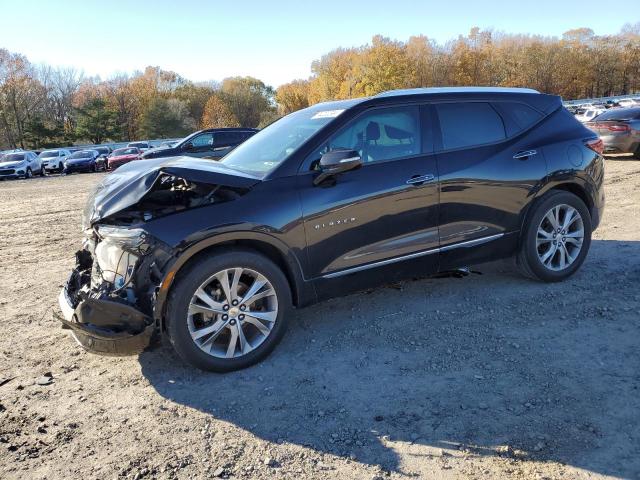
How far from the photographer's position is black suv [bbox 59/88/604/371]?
344 cm

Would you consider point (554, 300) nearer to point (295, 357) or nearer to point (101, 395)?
point (295, 357)

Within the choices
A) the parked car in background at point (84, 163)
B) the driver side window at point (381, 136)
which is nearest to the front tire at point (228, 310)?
the driver side window at point (381, 136)

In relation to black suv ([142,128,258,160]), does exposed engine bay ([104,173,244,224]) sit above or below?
below

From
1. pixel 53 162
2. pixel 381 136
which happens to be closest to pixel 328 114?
pixel 381 136

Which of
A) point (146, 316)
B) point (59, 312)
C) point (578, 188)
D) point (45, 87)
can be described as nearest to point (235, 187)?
point (146, 316)

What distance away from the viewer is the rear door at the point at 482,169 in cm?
436

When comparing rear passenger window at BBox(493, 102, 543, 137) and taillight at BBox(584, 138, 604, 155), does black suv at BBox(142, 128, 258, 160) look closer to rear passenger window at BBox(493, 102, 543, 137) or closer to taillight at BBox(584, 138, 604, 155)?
rear passenger window at BBox(493, 102, 543, 137)

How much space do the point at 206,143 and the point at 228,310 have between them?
40.4 feet

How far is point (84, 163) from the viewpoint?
112 ft

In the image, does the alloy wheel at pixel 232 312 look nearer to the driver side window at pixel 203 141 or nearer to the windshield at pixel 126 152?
the driver side window at pixel 203 141

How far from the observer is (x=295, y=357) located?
3830mm

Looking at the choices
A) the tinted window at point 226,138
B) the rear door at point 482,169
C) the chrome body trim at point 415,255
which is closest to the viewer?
the chrome body trim at point 415,255

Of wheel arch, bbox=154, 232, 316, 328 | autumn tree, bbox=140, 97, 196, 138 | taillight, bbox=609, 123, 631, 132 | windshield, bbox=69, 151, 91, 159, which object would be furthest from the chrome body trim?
autumn tree, bbox=140, 97, 196, 138

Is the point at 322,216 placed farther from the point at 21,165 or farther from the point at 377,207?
the point at 21,165
